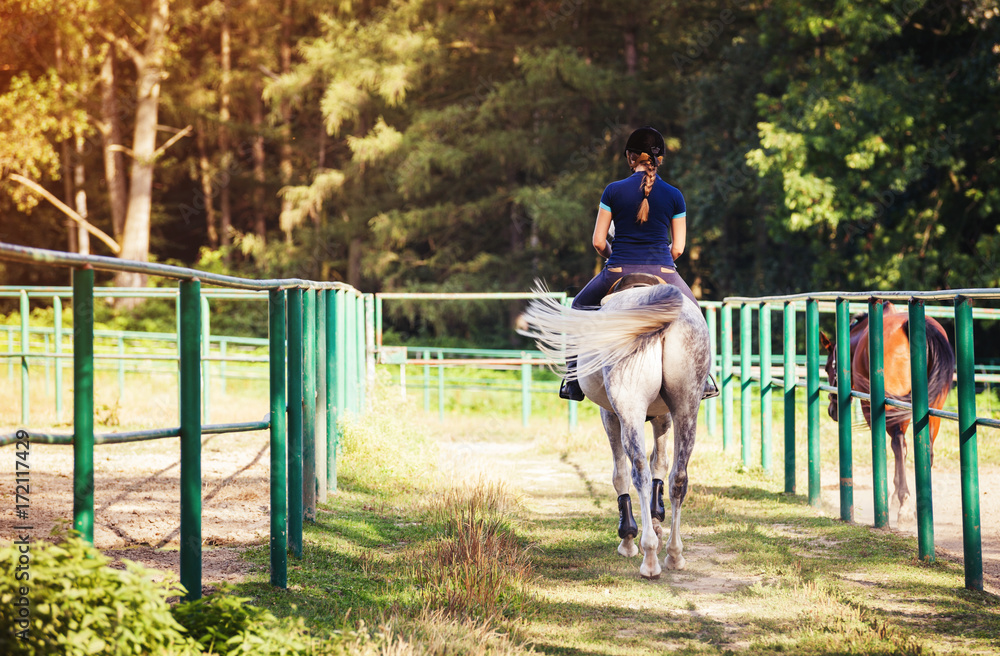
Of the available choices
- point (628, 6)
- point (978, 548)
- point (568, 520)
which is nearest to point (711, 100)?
point (628, 6)

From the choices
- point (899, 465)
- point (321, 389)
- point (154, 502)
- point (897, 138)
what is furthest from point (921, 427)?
point (897, 138)

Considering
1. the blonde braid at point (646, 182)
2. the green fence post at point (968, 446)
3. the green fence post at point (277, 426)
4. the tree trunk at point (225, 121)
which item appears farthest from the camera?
the tree trunk at point (225, 121)

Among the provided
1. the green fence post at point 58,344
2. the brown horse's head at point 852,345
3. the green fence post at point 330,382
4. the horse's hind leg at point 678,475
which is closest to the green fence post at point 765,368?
the brown horse's head at point 852,345

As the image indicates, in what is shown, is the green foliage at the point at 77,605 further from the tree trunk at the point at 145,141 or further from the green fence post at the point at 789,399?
the tree trunk at the point at 145,141

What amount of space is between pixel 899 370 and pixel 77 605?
5.61 metres

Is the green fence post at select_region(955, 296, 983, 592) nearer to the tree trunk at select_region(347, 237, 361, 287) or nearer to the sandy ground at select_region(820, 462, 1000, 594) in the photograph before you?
the sandy ground at select_region(820, 462, 1000, 594)

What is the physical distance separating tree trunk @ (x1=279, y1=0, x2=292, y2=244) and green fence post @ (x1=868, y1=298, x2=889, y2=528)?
2130 centimetres

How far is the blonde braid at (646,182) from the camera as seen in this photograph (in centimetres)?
509

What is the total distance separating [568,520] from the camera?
6262 millimetres

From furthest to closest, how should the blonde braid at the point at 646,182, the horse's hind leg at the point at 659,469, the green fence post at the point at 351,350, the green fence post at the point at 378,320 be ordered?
1. the green fence post at the point at 378,320
2. the green fence post at the point at 351,350
3. the blonde braid at the point at 646,182
4. the horse's hind leg at the point at 659,469

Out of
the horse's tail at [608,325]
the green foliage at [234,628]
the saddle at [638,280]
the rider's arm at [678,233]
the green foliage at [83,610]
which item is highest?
the rider's arm at [678,233]

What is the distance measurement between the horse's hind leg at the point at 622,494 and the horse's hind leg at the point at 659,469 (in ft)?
0.53

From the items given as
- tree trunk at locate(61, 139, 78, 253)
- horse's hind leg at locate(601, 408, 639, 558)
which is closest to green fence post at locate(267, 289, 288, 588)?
horse's hind leg at locate(601, 408, 639, 558)

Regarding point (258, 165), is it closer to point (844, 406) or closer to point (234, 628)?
point (844, 406)
